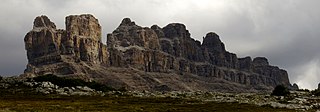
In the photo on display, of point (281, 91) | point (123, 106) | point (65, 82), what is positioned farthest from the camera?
point (281, 91)

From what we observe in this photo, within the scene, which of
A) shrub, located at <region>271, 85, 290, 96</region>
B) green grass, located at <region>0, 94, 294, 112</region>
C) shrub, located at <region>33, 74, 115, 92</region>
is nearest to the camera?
green grass, located at <region>0, 94, 294, 112</region>

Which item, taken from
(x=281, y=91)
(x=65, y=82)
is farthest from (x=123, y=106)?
(x=281, y=91)

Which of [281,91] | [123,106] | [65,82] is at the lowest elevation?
[123,106]

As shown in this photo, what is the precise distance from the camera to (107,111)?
242 ft

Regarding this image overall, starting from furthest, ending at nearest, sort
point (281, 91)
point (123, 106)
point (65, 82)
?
point (281, 91) < point (65, 82) < point (123, 106)

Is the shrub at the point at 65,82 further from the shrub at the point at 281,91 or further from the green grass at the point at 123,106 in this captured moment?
the shrub at the point at 281,91

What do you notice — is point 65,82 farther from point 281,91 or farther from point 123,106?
point 281,91

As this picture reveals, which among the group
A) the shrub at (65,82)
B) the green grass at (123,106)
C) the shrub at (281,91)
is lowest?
the green grass at (123,106)

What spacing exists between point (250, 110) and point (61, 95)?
61.5 meters

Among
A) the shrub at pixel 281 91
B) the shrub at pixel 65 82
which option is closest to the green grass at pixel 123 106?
the shrub at pixel 65 82

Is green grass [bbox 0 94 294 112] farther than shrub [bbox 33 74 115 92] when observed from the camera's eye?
No

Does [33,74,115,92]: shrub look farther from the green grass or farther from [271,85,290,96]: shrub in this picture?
[271,85,290,96]: shrub

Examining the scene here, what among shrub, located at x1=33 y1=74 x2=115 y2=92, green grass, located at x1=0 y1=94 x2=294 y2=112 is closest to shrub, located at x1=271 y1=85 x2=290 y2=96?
shrub, located at x1=33 y1=74 x2=115 y2=92

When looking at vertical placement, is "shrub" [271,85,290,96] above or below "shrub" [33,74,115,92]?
below
